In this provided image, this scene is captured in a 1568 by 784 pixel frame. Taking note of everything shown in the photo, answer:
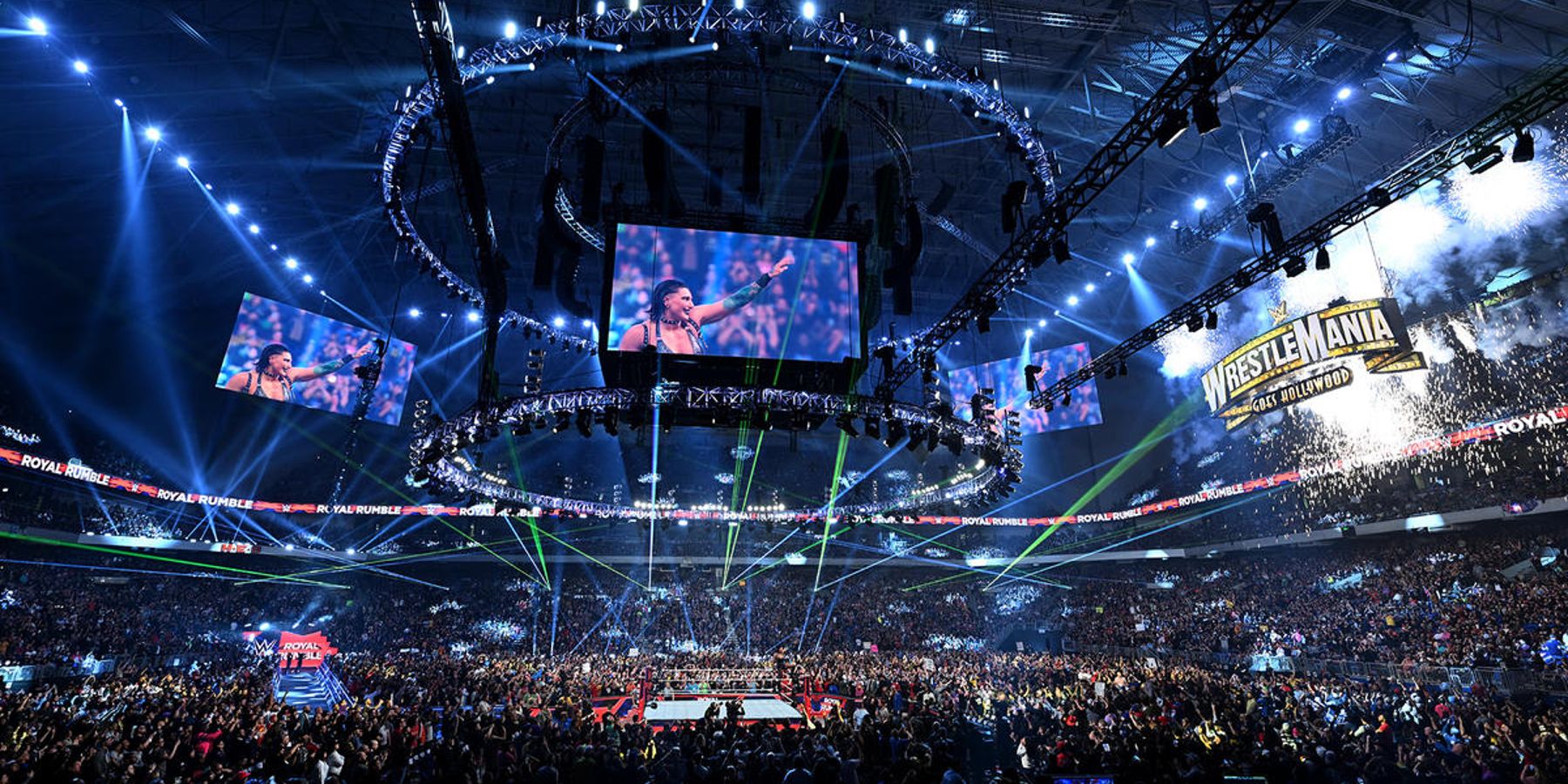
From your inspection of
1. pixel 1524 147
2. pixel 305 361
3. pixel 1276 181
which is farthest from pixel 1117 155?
pixel 305 361

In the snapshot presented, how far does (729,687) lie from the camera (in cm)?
2247

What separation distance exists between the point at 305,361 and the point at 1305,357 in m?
33.8

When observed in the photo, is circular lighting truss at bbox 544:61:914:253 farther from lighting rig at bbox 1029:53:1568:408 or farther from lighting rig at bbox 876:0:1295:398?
lighting rig at bbox 1029:53:1568:408

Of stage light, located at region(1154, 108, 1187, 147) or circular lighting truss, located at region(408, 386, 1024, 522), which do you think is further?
→ circular lighting truss, located at region(408, 386, 1024, 522)

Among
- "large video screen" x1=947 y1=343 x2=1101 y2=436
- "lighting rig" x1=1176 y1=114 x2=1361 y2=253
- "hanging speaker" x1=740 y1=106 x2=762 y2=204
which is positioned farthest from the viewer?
"large video screen" x1=947 y1=343 x2=1101 y2=436

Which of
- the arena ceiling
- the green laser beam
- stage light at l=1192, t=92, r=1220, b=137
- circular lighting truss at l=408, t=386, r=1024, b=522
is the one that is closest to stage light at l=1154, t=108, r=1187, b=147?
stage light at l=1192, t=92, r=1220, b=137

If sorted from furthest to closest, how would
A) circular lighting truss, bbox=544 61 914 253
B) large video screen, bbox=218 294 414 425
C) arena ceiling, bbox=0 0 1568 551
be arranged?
large video screen, bbox=218 294 414 425, arena ceiling, bbox=0 0 1568 551, circular lighting truss, bbox=544 61 914 253

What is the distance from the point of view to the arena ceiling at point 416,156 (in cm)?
1567

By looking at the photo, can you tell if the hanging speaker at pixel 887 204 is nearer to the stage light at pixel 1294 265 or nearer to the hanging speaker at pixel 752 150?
the hanging speaker at pixel 752 150

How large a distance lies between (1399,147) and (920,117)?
1321 cm

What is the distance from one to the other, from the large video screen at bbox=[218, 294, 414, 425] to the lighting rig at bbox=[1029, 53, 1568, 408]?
23474mm

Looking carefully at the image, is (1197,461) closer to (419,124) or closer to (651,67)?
(651,67)

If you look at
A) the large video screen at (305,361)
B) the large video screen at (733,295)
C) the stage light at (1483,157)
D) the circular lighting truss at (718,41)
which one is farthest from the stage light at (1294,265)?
the large video screen at (305,361)

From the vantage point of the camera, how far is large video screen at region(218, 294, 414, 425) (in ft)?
75.8
